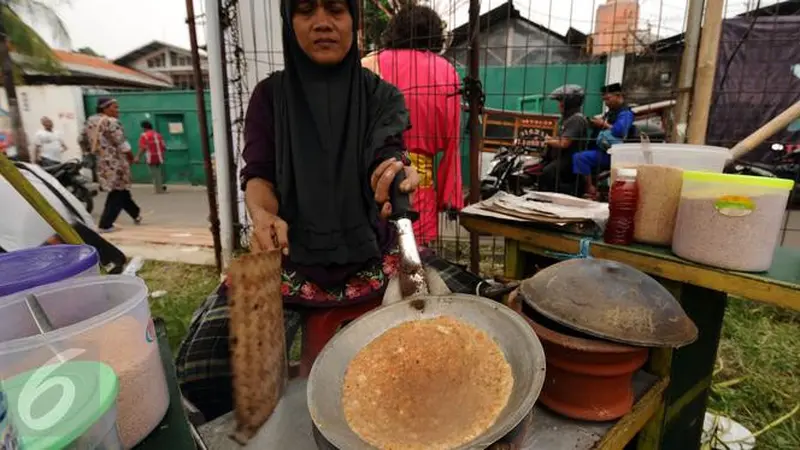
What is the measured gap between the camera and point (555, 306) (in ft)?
3.16

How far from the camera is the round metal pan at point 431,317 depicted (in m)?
0.68

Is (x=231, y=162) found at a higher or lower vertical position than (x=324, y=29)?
lower

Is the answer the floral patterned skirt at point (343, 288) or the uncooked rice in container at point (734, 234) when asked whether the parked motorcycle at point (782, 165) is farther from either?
the floral patterned skirt at point (343, 288)

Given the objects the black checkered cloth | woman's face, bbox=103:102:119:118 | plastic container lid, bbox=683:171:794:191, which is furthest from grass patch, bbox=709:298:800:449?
woman's face, bbox=103:102:119:118

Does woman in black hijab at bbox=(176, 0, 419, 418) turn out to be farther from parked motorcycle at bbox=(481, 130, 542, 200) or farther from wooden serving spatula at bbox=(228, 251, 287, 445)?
parked motorcycle at bbox=(481, 130, 542, 200)

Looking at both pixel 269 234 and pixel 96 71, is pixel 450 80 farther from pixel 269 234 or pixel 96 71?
pixel 96 71

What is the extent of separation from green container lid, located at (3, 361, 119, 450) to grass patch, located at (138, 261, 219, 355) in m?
2.10

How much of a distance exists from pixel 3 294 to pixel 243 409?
0.45m

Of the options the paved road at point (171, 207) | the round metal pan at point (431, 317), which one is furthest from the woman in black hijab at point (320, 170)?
the paved road at point (171, 207)

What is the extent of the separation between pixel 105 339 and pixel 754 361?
295 cm

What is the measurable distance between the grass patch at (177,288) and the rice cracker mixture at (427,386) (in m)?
2.04

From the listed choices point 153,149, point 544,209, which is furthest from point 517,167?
point 153,149

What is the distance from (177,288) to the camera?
3.52 m

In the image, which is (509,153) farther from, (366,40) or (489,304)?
(489,304)
